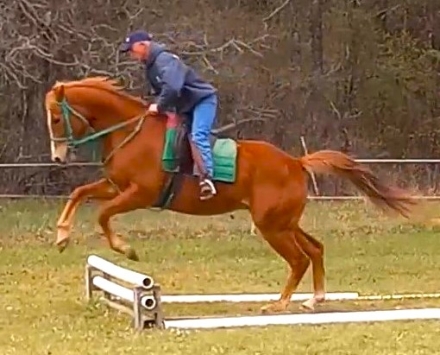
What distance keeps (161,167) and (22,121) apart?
53.8 feet

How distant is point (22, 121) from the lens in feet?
86.6

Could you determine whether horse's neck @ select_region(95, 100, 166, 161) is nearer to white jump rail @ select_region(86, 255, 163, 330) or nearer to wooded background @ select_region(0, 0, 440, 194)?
white jump rail @ select_region(86, 255, 163, 330)

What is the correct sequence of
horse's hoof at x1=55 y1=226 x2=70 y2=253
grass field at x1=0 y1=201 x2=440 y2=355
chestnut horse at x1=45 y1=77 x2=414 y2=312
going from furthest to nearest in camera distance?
chestnut horse at x1=45 y1=77 x2=414 y2=312 → horse's hoof at x1=55 y1=226 x2=70 y2=253 → grass field at x1=0 y1=201 x2=440 y2=355

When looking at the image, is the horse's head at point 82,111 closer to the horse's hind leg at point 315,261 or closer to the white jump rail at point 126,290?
the white jump rail at point 126,290

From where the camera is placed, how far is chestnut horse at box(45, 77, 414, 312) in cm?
1036

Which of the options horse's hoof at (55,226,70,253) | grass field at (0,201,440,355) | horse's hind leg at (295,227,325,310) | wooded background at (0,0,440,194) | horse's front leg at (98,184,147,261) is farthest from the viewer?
wooded background at (0,0,440,194)

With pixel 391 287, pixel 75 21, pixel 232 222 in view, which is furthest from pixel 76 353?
pixel 75 21

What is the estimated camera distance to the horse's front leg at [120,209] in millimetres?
10227

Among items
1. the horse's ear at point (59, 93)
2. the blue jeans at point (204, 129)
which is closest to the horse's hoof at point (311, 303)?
the blue jeans at point (204, 129)

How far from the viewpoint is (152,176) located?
10398 millimetres

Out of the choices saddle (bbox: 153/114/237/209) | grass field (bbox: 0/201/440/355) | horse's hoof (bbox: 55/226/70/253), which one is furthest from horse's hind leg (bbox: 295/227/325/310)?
horse's hoof (bbox: 55/226/70/253)

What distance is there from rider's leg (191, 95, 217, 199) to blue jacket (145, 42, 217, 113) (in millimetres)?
70

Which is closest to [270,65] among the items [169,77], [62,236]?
[169,77]

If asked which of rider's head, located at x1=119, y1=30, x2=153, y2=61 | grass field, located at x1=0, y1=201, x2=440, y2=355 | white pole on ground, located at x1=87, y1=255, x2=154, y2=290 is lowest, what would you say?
grass field, located at x1=0, y1=201, x2=440, y2=355
